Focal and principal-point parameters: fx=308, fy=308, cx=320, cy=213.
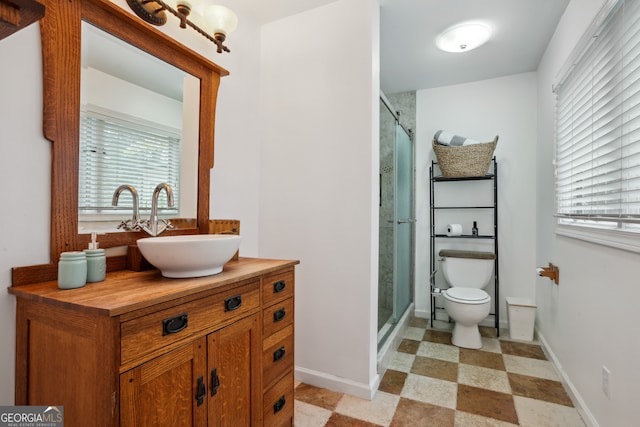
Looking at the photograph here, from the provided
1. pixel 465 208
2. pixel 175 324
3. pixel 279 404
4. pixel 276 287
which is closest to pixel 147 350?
pixel 175 324

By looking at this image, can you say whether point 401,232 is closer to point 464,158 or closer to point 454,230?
point 454,230

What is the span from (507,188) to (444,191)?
56 cm

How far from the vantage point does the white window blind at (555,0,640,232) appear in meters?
1.22

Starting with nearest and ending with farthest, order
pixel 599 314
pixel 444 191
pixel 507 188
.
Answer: pixel 599 314 < pixel 507 188 < pixel 444 191

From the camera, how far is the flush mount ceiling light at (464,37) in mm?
2172

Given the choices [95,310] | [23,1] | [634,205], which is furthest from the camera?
[634,205]

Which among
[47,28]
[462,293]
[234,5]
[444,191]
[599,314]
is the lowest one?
[462,293]

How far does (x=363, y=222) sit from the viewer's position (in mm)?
1820

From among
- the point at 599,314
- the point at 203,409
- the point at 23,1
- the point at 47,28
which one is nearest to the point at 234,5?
the point at 47,28

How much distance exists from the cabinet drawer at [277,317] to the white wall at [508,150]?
213 centimetres

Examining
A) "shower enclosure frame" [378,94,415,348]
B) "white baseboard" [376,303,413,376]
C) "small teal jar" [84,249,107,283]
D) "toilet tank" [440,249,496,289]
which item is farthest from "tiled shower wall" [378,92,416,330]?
"small teal jar" [84,249,107,283]

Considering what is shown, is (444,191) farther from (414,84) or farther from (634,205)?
(634,205)

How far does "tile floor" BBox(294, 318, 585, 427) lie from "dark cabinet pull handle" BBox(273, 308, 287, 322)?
611mm

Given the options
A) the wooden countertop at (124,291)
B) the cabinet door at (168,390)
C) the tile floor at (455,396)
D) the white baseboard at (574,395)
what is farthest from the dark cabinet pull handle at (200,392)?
the white baseboard at (574,395)
